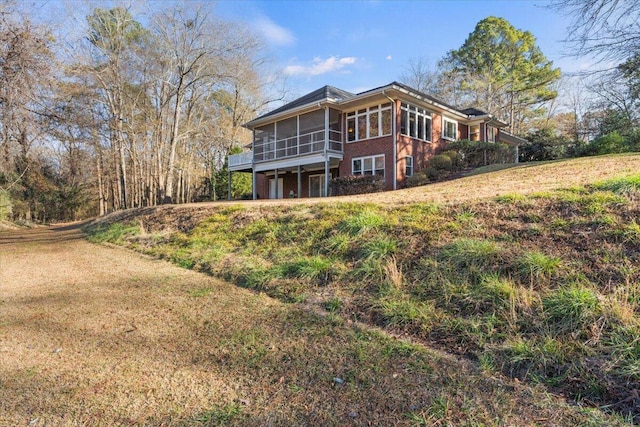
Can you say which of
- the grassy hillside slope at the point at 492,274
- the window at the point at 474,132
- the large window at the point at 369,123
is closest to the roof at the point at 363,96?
the window at the point at 474,132

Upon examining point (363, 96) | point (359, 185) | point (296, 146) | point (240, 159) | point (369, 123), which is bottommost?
point (359, 185)

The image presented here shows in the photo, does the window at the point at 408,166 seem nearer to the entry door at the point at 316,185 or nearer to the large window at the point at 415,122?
the large window at the point at 415,122

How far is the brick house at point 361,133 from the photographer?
52.2 ft

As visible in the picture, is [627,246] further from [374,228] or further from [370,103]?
[370,103]

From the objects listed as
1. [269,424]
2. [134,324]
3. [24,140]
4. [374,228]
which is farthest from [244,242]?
[24,140]

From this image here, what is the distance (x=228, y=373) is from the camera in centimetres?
288

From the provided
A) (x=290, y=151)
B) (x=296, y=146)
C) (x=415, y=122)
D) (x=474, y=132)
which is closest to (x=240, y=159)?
(x=290, y=151)

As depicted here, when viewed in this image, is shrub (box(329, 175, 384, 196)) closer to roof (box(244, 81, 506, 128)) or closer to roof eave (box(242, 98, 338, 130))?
roof (box(244, 81, 506, 128))

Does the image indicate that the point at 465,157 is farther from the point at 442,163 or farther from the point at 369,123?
the point at 369,123

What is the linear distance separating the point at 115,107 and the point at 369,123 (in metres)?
15.5

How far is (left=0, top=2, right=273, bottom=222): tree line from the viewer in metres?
7.81

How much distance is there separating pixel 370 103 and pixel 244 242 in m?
11.7

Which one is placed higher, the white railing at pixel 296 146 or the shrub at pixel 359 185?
the white railing at pixel 296 146

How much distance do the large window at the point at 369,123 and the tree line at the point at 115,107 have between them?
7911mm
